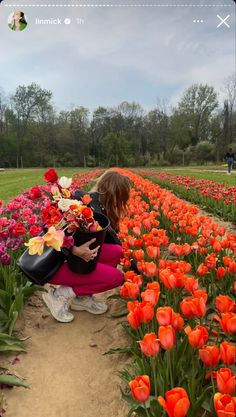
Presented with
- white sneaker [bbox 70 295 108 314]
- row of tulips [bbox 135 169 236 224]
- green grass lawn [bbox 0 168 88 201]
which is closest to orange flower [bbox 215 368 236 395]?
white sneaker [bbox 70 295 108 314]

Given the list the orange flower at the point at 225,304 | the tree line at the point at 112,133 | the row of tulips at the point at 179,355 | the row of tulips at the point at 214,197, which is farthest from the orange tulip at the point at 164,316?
the tree line at the point at 112,133

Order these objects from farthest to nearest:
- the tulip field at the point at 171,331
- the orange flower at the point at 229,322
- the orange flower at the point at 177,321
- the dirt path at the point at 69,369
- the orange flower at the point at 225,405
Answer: the dirt path at the point at 69,369
the orange flower at the point at 177,321
the orange flower at the point at 229,322
the tulip field at the point at 171,331
the orange flower at the point at 225,405

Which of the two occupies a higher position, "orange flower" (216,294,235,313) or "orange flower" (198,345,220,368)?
"orange flower" (216,294,235,313)

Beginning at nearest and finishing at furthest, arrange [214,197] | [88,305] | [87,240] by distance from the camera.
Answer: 1. [87,240]
2. [88,305]
3. [214,197]

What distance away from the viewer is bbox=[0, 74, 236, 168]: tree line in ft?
173

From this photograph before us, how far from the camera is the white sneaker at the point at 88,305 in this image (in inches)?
142

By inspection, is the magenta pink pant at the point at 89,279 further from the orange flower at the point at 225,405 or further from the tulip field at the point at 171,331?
the orange flower at the point at 225,405

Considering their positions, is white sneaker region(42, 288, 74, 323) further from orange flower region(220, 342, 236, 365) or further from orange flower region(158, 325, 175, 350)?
orange flower region(220, 342, 236, 365)

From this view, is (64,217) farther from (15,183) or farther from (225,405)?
(15,183)

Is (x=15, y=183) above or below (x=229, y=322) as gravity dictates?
below

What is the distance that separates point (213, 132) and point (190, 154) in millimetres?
7981

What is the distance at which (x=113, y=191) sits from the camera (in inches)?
146

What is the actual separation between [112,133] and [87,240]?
51.4 m

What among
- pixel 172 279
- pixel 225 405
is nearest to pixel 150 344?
pixel 225 405
